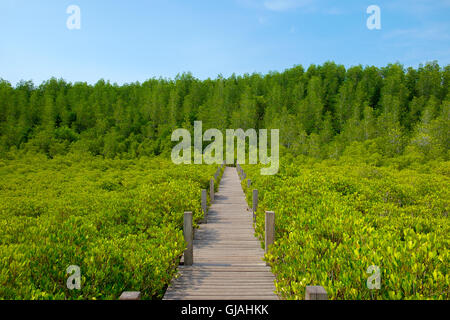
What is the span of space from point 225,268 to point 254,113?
54691 mm

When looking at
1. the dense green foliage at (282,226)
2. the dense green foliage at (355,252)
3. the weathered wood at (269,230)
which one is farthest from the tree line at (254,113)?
the weathered wood at (269,230)

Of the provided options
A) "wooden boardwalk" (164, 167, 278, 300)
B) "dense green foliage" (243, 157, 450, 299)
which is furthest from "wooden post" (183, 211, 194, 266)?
"dense green foliage" (243, 157, 450, 299)

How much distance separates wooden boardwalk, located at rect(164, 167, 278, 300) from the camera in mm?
4824

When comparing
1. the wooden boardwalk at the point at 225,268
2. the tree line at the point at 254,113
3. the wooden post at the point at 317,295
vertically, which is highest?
the tree line at the point at 254,113

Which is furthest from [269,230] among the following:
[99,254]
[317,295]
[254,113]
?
[254,113]

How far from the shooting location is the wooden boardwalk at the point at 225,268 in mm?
4824

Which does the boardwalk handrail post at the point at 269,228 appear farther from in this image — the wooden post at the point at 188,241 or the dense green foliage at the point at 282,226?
the wooden post at the point at 188,241

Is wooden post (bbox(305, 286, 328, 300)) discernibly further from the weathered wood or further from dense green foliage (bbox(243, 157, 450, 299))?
the weathered wood

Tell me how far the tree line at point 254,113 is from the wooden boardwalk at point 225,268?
109 ft

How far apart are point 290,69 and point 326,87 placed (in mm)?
16352

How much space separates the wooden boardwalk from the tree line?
3320 centimetres
